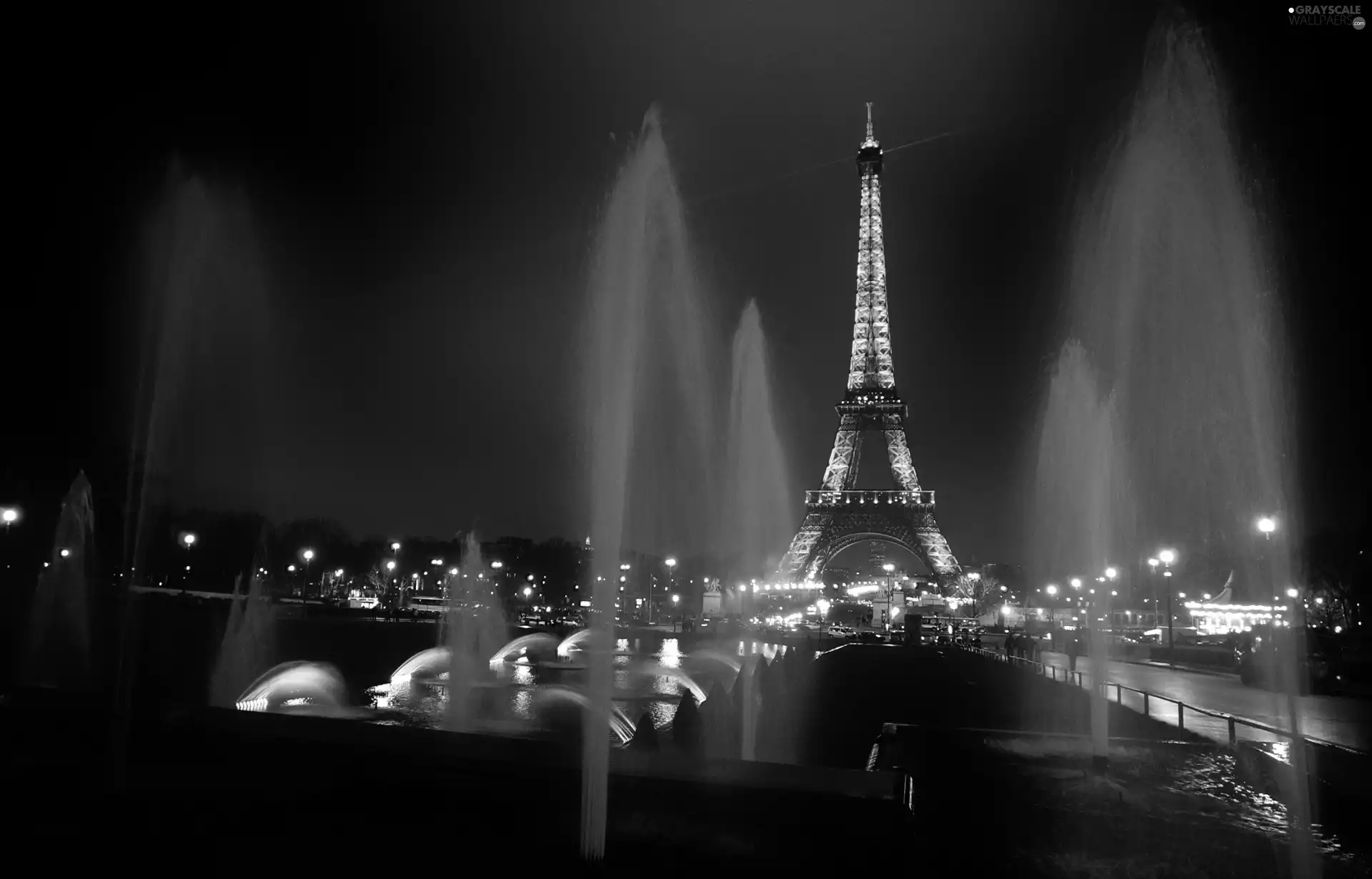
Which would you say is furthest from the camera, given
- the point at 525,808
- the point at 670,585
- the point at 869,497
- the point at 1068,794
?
the point at 670,585

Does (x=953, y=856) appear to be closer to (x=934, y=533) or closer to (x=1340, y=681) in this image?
(x=1340, y=681)

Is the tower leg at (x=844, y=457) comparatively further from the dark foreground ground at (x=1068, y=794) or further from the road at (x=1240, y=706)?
the dark foreground ground at (x=1068, y=794)

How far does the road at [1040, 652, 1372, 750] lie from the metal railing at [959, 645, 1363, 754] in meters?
0.20

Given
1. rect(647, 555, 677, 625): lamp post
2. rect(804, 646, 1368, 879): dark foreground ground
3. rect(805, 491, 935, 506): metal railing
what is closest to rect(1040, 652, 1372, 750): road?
rect(804, 646, 1368, 879): dark foreground ground

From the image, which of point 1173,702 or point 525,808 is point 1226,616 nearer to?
point 1173,702

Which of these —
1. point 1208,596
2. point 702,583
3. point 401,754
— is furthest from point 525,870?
point 702,583

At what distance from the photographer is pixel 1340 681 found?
83.5ft

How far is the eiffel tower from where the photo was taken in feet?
289

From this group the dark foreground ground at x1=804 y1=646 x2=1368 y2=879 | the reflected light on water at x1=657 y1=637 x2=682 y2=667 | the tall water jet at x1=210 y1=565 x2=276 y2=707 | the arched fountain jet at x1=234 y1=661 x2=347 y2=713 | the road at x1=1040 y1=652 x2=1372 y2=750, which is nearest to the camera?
the dark foreground ground at x1=804 y1=646 x2=1368 y2=879

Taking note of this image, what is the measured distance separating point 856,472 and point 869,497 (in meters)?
4.46

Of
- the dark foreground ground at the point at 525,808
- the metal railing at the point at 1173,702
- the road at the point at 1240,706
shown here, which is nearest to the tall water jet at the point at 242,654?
the dark foreground ground at the point at 525,808

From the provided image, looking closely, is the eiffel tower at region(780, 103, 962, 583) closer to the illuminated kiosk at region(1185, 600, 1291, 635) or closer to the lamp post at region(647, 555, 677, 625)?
the lamp post at region(647, 555, 677, 625)

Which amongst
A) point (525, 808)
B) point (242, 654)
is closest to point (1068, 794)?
point (525, 808)

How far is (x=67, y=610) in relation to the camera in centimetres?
3244
